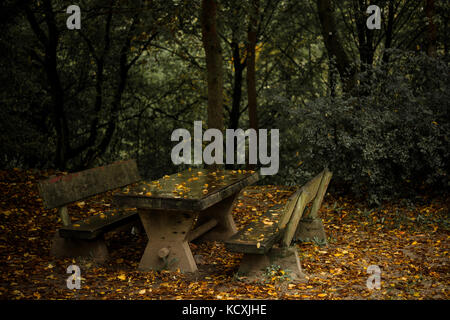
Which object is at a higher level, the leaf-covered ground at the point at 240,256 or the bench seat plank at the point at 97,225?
the bench seat plank at the point at 97,225

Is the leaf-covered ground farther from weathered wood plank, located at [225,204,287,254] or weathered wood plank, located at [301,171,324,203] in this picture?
weathered wood plank, located at [301,171,324,203]

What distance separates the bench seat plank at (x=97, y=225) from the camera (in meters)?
4.82

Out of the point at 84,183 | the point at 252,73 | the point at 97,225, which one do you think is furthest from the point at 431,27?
the point at 97,225

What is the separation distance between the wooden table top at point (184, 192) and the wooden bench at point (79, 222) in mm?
553

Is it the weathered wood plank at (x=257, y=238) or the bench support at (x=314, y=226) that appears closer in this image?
the weathered wood plank at (x=257, y=238)

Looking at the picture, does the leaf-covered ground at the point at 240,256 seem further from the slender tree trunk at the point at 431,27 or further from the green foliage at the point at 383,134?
the slender tree trunk at the point at 431,27

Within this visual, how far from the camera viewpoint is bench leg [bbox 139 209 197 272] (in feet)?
15.6

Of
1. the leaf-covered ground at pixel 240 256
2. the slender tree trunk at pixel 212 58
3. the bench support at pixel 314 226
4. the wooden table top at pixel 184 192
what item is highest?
the slender tree trunk at pixel 212 58

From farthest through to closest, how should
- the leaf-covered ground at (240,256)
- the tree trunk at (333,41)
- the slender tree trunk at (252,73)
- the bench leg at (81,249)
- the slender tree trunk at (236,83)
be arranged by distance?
the slender tree trunk at (236,83)
the slender tree trunk at (252,73)
the tree trunk at (333,41)
the bench leg at (81,249)
the leaf-covered ground at (240,256)

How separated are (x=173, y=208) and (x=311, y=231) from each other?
2.29 meters

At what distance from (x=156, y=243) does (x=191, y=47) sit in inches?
351

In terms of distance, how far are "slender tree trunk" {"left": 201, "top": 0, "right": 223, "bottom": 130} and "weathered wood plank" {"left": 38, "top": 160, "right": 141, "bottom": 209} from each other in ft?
7.89

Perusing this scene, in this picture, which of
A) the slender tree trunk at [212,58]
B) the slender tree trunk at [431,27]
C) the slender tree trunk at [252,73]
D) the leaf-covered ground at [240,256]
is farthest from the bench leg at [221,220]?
the slender tree trunk at [252,73]

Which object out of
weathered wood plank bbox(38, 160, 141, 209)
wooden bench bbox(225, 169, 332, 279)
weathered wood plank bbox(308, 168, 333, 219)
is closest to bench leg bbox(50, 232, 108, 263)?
weathered wood plank bbox(38, 160, 141, 209)
